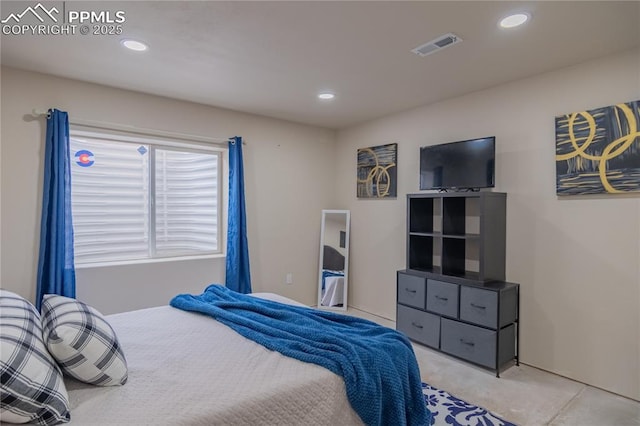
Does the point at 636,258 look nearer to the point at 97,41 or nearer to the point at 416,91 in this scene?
the point at 416,91

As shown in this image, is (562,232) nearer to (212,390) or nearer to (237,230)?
(212,390)

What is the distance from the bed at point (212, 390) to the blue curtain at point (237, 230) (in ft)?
6.41

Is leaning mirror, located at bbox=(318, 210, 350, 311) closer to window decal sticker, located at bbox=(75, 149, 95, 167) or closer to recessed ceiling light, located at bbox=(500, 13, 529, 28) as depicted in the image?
window decal sticker, located at bbox=(75, 149, 95, 167)

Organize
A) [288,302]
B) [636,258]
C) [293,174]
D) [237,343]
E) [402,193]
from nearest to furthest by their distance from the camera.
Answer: [237,343] → [636,258] → [288,302] → [402,193] → [293,174]

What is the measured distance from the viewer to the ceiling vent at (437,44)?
2334 millimetres

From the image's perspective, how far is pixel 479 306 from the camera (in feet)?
9.71

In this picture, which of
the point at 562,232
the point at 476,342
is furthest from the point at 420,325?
the point at 562,232

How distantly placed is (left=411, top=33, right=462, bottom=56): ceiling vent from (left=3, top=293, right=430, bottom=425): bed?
6.97ft

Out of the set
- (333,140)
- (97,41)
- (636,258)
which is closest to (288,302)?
(97,41)

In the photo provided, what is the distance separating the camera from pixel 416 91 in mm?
3412

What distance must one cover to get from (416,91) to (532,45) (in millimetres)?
1096

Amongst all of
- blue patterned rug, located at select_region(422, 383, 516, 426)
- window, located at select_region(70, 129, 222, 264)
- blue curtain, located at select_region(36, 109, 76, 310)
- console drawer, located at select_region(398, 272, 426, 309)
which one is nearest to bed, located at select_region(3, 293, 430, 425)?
blue patterned rug, located at select_region(422, 383, 516, 426)

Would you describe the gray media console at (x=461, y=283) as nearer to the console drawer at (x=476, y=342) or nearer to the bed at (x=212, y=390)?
the console drawer at (x=476, y=342)

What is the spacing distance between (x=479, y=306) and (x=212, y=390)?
90.2 inches
